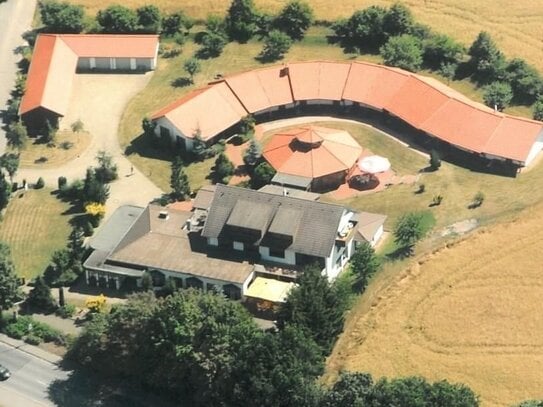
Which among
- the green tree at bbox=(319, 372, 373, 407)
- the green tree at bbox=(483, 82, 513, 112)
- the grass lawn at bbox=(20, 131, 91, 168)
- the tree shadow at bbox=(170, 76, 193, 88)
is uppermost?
the green tree at bbox=(483, 82, 513, 112)

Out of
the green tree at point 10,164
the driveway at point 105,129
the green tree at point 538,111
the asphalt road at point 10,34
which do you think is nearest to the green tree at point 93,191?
the driveway at point 105,129

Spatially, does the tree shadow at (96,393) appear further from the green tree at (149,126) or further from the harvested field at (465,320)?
the green tree at (149,126)

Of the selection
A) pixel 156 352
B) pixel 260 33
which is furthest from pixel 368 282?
pixel 260 33

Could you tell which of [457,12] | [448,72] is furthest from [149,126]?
[457,12]

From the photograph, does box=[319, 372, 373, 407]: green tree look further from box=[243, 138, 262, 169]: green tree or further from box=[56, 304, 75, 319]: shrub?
box=[243, 138, 262, 169]: green tree

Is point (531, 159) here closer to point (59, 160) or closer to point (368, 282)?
point (368, 282)

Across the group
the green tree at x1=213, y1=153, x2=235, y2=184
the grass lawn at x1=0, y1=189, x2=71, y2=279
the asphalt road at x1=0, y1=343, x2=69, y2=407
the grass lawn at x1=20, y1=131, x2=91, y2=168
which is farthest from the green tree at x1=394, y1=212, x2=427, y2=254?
the grass lawn at x1=20, y1=131, x2=91, y2=168
